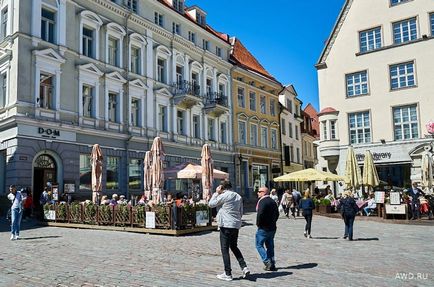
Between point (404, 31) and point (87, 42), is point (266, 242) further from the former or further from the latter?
point (404, 31)

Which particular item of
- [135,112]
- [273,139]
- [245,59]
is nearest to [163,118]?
[135,112]

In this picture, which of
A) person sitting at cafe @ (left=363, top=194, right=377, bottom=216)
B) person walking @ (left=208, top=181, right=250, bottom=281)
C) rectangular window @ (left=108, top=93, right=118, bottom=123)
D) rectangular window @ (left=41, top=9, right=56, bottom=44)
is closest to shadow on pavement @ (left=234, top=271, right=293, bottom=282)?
person walking @ (left=208, top=181, right=250, bottom=281)

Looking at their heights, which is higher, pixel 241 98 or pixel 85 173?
pixel 241 98

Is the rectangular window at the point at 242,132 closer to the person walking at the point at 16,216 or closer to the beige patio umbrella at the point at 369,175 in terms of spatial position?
the beige patio umbrella at the point at 369,175

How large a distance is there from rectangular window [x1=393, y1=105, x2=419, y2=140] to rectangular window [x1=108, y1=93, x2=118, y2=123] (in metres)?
19.4

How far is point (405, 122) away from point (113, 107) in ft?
65.8

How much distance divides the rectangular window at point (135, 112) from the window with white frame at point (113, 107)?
1439 millimetres

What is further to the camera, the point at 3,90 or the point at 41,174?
the point at 3,90

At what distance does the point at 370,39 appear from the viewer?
31594 mm

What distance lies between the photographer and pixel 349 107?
3203 centimetres

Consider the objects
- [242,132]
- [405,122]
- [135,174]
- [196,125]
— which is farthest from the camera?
[242,132]

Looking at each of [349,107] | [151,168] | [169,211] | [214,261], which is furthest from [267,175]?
[214,261]

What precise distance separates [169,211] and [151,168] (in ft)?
13.1

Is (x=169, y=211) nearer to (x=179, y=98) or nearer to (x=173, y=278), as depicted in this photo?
(x=173, y=278)
